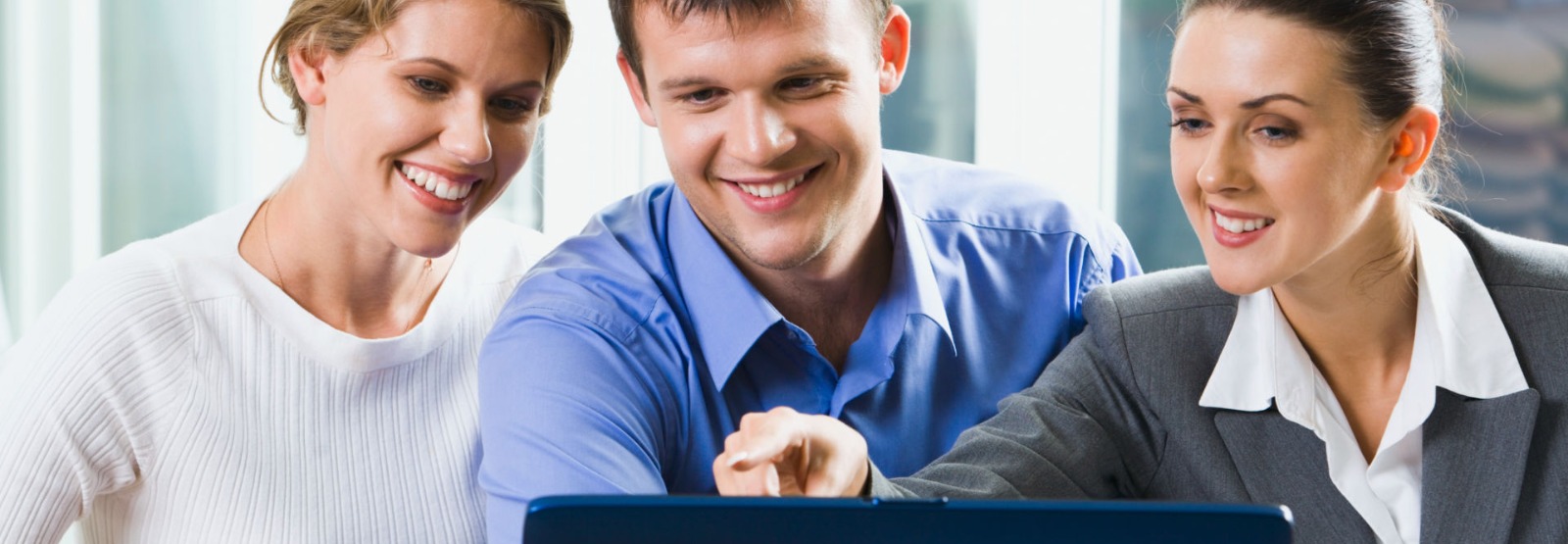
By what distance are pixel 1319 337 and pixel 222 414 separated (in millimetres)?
1209

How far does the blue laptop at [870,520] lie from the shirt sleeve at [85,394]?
0.99 m

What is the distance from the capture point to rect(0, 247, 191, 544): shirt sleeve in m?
1.51

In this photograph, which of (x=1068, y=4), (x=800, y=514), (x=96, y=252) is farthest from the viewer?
(x=1068, y=4)

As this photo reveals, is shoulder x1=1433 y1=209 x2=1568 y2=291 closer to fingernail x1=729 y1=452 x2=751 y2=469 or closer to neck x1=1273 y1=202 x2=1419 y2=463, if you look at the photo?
neck x1=1273 y1=202 x2=1419 y2=463

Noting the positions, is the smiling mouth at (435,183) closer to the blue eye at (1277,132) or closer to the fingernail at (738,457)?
the fingernail at (738,457)

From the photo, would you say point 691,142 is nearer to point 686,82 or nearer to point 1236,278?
point 686,82

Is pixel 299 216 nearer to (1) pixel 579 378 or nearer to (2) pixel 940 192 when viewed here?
(1) pixel 579 378

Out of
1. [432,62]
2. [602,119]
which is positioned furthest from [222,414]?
[602,119]

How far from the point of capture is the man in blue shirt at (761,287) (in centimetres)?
142

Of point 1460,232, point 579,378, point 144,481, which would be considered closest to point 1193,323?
point 1460,232

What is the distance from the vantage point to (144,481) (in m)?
1.61

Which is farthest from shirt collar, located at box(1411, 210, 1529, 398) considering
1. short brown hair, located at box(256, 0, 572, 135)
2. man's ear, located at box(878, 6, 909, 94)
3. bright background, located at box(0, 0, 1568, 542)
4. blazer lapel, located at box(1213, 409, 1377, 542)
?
bright background, located at box(0, 0, 1568, 542)

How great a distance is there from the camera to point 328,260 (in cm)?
175

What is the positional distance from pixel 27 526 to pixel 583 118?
2.06 meters
